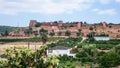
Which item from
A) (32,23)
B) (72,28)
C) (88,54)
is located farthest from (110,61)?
(32,23)

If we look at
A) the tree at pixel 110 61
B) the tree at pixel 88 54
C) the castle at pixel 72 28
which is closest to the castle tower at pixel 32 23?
the castle at pixel 72 28

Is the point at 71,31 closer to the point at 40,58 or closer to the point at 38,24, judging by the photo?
the point at 38,24

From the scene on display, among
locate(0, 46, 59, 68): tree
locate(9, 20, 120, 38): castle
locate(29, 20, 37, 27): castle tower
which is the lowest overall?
locate(9, 20, 120, 38): castle

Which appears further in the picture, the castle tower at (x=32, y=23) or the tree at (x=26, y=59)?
the castle tower at (x=32, y=23)

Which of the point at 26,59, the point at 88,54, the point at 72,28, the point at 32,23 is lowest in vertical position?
the point at 72,28

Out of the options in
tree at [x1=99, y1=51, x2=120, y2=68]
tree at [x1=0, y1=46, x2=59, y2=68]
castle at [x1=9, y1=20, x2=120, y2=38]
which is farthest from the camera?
castle at [x1=9, y1=20, x2=120, y2=38]

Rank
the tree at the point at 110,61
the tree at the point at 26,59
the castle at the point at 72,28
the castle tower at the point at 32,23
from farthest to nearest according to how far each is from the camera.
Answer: the castle tower at the point at 32,23
the castle at the point at 72,28
the tree at the point at 110,61
the tree at the point at 26,59

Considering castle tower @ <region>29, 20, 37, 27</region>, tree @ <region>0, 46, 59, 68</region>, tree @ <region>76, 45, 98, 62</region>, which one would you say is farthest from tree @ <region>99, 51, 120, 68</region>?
castle tower @ <region>29, 20, 37, 27</region>

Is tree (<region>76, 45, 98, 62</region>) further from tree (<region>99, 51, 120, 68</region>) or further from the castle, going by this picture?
the castle

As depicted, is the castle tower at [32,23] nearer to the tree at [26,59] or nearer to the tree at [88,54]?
the tree at [88,54]

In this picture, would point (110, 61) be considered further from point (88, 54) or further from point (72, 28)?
point (72, 28)

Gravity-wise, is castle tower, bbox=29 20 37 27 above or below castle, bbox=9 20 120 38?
above

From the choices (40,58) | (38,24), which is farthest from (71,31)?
(40,58)

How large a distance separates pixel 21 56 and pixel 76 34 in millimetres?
133940
